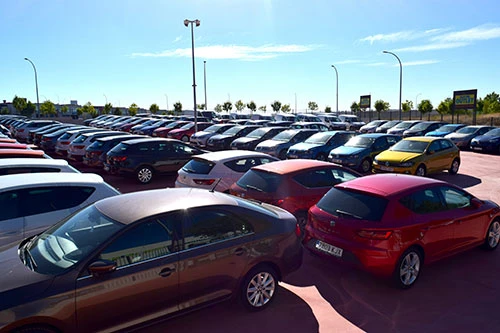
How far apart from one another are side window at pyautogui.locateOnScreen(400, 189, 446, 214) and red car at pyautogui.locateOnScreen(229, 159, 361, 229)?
216 centimetres

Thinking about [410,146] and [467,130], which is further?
[467,130]

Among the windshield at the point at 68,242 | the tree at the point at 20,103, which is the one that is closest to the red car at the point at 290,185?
the windshield at the point at 68,242

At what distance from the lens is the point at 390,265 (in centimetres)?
516

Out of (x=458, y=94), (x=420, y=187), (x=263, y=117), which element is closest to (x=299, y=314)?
(x=420, y=187)

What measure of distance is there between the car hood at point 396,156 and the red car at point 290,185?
6160 mm

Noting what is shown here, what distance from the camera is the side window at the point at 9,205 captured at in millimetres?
5387

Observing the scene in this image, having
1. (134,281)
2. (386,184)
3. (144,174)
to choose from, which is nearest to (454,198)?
(386,184)

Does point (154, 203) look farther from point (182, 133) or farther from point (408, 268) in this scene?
point (182, 133)

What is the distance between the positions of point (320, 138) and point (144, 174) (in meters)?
7.72

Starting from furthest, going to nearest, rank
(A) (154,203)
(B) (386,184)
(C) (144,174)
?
(C) (144,174)
(B) (386,184)
(A) (154,203)

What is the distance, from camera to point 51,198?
579 cm

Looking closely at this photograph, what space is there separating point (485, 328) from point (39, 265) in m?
4.84

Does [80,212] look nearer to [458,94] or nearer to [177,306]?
[177,306]

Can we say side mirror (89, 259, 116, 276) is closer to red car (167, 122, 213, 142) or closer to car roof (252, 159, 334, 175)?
car roof (252, 159, 334, 175)
